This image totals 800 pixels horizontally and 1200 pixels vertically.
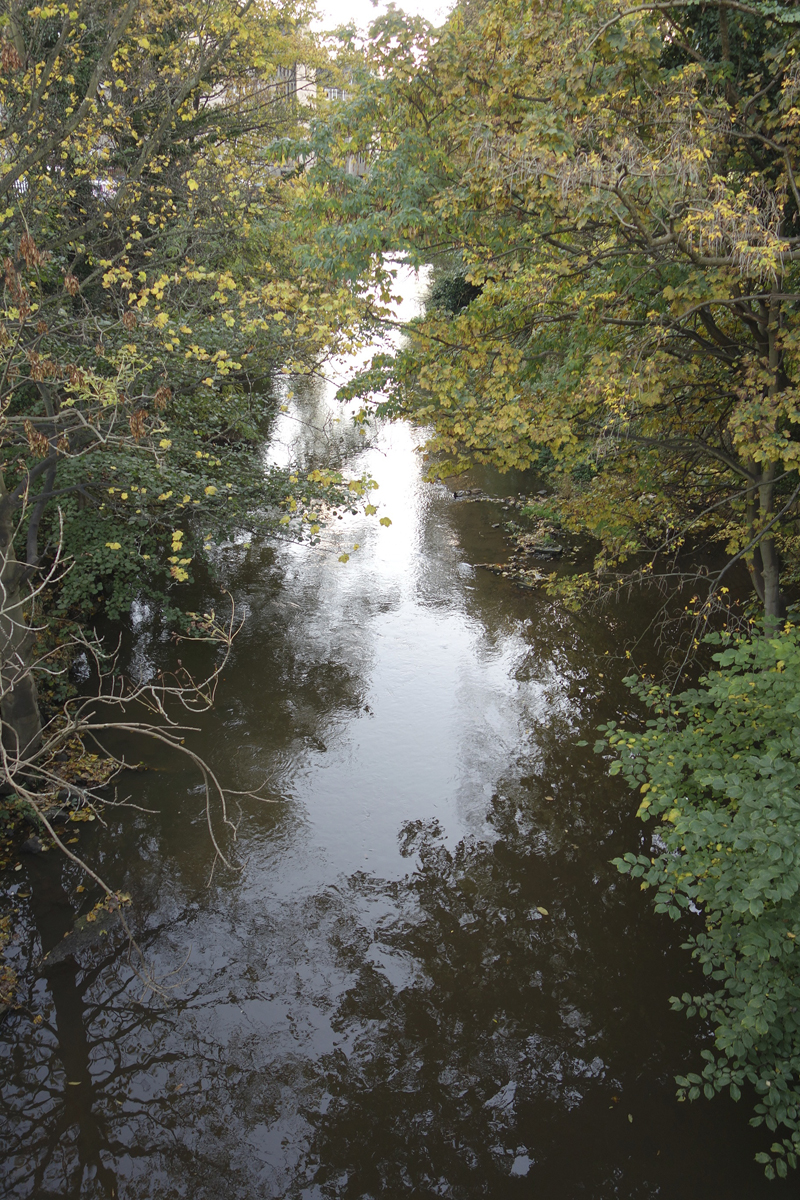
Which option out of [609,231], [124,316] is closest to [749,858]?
[609,231]

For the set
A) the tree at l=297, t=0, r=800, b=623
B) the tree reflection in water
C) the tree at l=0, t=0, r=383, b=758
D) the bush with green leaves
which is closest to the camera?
the bush with green leaves

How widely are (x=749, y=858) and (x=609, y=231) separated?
20.3 ft

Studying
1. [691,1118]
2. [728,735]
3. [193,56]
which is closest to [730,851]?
[728,735]

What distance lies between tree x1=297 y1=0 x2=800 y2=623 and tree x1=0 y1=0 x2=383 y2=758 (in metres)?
1.62

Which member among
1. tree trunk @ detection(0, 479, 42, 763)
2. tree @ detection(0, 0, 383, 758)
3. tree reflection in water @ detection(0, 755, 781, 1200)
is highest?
tree @ detection(0, 0, 383, 758)

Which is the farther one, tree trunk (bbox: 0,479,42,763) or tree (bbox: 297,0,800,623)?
tree trunk (bbox: 0,479,42,763)

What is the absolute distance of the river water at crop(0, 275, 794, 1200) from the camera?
5504 millimetres

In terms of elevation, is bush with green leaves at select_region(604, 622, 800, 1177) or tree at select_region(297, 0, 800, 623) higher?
tree at select_region(297, 0, 800, 623)

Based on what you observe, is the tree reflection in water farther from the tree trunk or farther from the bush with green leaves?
the tree trunk

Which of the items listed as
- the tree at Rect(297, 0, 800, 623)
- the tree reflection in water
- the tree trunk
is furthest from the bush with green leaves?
the tree trunk

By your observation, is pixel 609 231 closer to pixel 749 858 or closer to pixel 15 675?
pixel 749 858

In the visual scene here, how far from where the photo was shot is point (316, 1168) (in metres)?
5.45

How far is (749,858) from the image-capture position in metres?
4.40

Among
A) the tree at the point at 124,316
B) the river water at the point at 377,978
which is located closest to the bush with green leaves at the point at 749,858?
the river water at the point at 377,978
